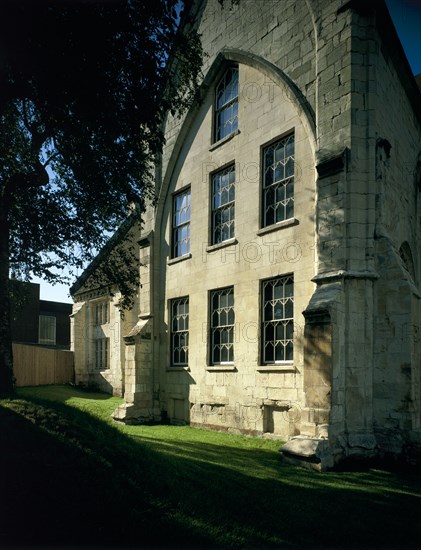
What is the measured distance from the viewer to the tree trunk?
894 cm

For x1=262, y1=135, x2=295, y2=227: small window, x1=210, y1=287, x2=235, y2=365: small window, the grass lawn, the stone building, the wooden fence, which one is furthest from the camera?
the wooden fence

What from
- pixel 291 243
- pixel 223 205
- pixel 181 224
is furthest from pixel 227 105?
pixel 291 243

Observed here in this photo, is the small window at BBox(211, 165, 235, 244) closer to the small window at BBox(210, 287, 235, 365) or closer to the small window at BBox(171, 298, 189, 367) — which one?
the small window at BBox(210, 287, 235, 365)

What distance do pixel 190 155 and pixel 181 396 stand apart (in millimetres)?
8014

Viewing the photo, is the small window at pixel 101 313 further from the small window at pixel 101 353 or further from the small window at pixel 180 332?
the small window at pixel 180 332

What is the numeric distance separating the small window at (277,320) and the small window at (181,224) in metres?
4.21

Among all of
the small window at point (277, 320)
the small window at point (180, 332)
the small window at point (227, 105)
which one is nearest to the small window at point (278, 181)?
the small window at point (277, 320)

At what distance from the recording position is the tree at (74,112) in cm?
Result: 687

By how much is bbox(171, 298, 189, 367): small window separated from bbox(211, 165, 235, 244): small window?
102 inches

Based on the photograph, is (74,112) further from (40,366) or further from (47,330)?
(47,330)

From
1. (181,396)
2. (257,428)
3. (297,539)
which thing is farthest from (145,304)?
(297,539)

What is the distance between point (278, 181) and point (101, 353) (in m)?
16.9

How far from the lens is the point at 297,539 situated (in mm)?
4914

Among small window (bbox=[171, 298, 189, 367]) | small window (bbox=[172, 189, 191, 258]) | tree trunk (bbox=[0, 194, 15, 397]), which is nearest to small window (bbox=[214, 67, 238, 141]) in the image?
small window (bbox=[172, 189, 191, 258])
